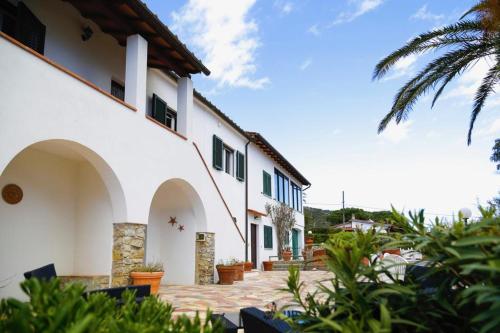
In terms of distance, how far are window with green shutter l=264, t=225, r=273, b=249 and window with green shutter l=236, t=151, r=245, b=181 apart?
358 cm

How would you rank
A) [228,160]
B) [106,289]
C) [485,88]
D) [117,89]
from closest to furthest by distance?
[106,289] → [485,88] → [117,89] → [228,160]

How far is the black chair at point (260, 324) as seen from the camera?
7.36ft

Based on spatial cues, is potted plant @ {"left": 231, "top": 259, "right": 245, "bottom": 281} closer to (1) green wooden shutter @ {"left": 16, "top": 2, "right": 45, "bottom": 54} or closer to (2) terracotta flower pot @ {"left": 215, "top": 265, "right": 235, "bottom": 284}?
(2) terracotta flower pot @ {"left": 215, "top": 265, "right": 235, "bottom": 284}

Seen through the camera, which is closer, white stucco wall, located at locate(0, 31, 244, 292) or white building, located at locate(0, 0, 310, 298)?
white stucco wall, located at locate(0, 31, 244, 292)

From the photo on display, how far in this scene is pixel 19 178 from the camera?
21.8 ft

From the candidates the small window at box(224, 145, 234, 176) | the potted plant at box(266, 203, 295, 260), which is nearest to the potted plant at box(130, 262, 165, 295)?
the small window at box(224, 145, 234, 176)

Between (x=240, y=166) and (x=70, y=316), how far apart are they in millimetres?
14506

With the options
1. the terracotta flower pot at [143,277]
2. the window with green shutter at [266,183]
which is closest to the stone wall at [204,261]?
the terracotta flower pot at [143,277]

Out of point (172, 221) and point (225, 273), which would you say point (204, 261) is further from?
point (172, 221)

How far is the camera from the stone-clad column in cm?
696

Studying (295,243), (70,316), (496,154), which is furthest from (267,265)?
(70,316)

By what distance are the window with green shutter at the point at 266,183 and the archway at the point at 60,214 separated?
11.2 meters

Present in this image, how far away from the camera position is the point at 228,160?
596 inches

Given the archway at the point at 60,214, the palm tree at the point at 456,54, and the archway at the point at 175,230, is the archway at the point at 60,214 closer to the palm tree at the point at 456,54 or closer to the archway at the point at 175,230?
the archway at the point at 175,230
